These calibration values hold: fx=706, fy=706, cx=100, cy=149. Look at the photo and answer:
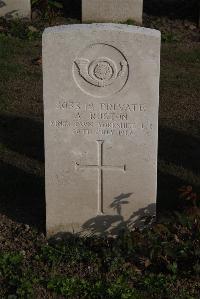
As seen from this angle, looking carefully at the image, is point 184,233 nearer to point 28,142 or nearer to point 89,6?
point 28,142

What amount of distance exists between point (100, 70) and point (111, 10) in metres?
6.36

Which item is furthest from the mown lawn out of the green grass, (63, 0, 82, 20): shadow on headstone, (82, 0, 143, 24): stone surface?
(63, 0, 82, 20): shadow on headstone

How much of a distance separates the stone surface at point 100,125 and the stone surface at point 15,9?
6.41m

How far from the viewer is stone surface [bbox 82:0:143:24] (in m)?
11.2

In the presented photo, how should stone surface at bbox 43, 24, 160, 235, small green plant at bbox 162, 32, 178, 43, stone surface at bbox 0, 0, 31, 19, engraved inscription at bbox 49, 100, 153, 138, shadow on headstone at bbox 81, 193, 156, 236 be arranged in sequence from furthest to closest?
stone surface at bbox 0, 0, 31, 19
small green plant at bbox 162, 32, 178, 43
shadow on headstone at bbox 81, 193, 156, 236
engraved inscription at bbox 49, 100, 153, 138
stone surface at bbox 43, 24, 160, 235

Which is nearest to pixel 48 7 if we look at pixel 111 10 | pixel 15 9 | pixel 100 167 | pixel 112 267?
pixel 15 9

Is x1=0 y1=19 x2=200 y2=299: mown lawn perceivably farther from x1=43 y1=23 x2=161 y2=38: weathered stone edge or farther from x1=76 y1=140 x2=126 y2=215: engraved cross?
x1=43 y1=23 x2=161 y2=38: weathered stone edge

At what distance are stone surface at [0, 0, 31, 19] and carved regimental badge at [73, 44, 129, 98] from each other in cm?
648

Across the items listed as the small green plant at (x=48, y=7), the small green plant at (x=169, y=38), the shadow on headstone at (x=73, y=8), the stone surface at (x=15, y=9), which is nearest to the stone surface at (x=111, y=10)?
the shadow on headstone at (x=73, y=8)

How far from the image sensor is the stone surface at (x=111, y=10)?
442 inches

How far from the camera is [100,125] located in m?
5.36

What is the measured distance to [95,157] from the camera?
547 cm

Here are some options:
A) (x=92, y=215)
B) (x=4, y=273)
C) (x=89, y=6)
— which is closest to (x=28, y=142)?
(x=92, y=215)

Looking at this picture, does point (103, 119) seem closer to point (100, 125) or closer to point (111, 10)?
point (100, 125)
